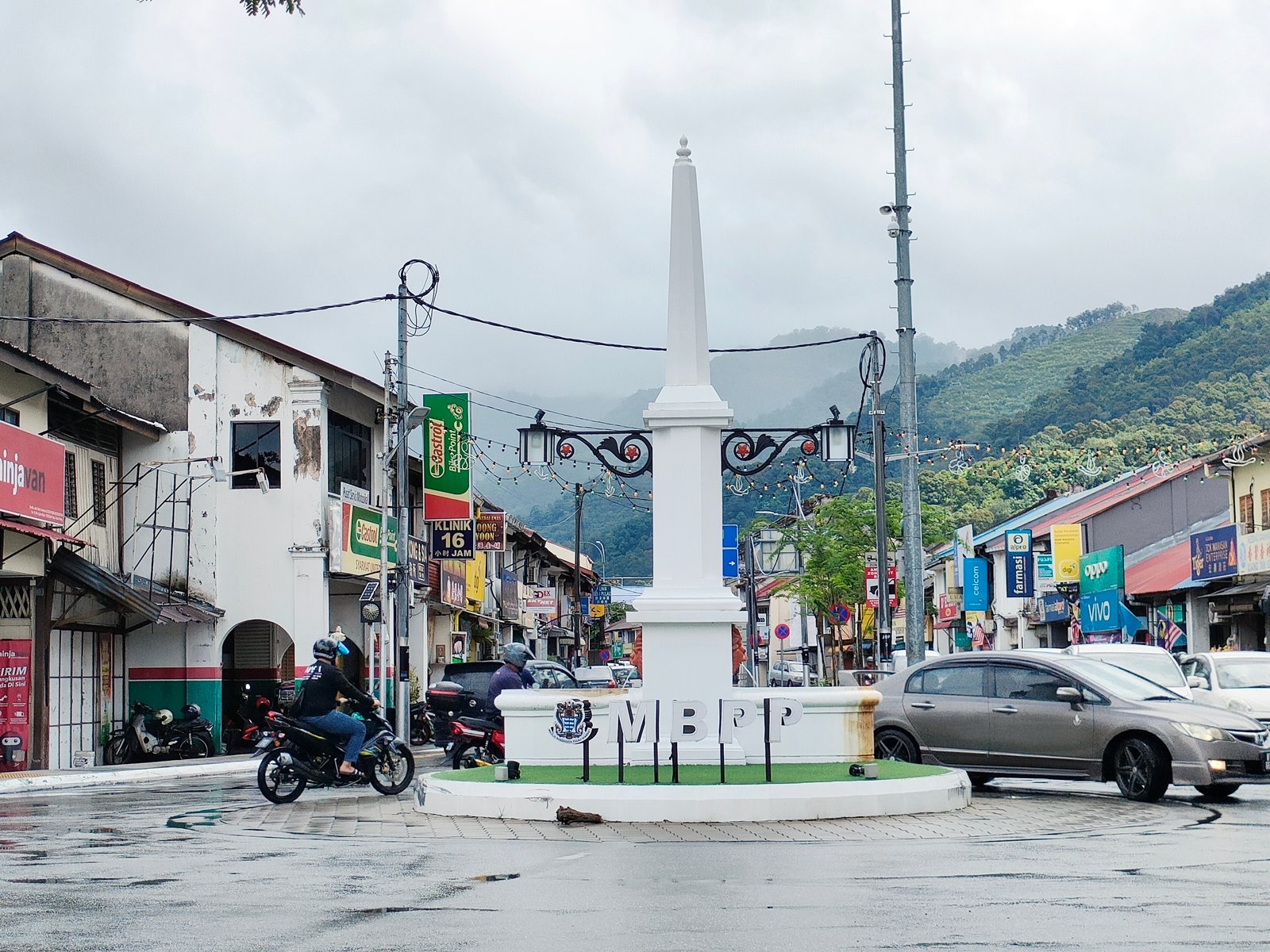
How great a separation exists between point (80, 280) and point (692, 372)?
64.5 feet

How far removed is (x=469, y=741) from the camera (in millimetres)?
21438

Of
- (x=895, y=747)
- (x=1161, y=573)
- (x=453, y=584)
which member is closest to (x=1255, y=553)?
(x=1161, y=573)

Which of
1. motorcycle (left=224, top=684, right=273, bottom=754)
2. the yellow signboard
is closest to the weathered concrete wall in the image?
motorcycle (left=224, top=684, right=273, bottom=754)

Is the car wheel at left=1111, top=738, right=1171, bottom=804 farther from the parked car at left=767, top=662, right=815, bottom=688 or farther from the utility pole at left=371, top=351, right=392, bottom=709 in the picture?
the parked car at left=767, top=662, right=815, bottom=688

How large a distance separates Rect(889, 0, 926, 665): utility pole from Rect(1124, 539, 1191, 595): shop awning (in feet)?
62.5

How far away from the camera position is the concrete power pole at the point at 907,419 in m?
26.3

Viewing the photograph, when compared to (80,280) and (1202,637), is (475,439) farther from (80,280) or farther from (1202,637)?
(1202,637)

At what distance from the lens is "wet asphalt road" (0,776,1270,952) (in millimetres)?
7680

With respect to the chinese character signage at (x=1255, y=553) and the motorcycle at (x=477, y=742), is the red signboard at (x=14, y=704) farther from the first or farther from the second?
the chinese character signage at (x=1255, y=553)

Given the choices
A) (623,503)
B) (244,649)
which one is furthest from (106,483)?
(623,503)

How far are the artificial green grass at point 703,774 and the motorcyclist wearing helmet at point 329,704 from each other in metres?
1.03

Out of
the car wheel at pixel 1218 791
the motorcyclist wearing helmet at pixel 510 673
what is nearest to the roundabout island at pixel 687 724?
the car wheel at pixel 1218 791

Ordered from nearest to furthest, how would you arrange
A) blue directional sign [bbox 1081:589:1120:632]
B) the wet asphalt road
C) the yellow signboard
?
1. the wet asphalt road
2. blue directional sign [bbox 1081:589:1120:632]
3. the yellow signboard

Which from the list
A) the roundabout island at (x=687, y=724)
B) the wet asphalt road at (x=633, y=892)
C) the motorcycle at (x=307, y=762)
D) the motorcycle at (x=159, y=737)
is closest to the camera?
the wet asphalt road at (x=633, y=892)
